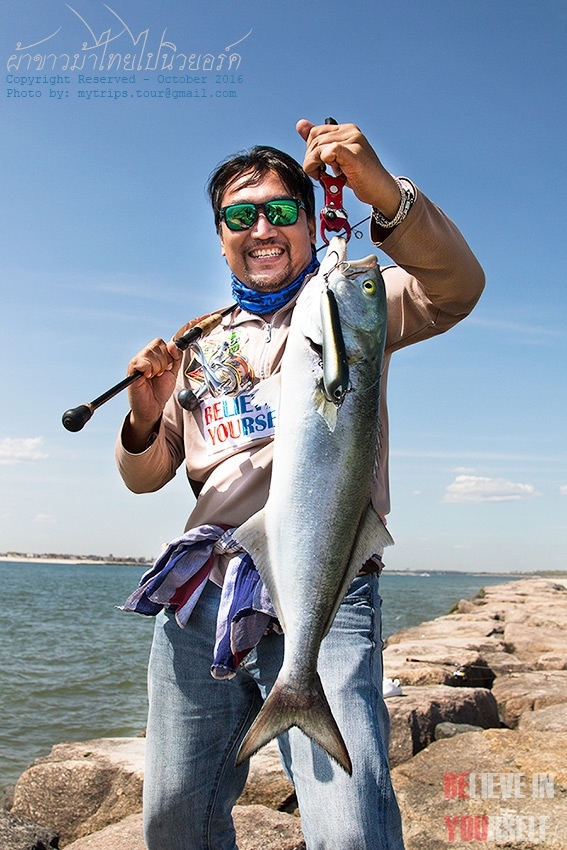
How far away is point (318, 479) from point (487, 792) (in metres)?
3.47

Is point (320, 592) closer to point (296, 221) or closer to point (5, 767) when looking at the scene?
point (296, 221)

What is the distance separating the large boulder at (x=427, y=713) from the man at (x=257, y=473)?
3.05m

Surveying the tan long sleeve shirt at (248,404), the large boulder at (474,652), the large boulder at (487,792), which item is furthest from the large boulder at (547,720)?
the tan long sleeve shirt at (248,404)

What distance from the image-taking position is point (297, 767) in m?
2.47

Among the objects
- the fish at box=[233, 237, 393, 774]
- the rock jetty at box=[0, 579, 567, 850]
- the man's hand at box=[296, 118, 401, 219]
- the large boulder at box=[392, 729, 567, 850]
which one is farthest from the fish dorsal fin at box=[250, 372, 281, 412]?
the large boulder at box=[392, 729, 567, 850]

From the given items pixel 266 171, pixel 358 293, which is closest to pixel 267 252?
pixel 266 171

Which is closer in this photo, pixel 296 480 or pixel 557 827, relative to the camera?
pixel 296 480

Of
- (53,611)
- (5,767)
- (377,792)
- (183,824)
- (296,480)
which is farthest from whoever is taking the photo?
(53,611)

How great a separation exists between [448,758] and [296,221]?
159 inches

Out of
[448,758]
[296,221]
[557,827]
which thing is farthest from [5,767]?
[296,221]

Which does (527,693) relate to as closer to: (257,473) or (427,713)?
(427,713)

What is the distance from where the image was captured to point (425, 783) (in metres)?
4.93

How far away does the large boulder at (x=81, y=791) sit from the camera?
209 inches

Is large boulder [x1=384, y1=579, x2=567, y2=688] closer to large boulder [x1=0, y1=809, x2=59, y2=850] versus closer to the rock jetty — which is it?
the rock jetty
